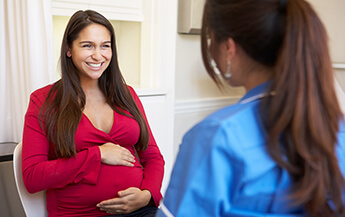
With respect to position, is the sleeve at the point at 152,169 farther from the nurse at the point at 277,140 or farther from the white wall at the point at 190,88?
the white wall at the point at 190,88

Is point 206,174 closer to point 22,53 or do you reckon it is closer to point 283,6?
point 283,6

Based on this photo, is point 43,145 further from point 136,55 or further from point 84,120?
point 136,55

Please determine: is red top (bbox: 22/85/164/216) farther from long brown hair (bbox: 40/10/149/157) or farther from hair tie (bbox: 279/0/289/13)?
hair tie (bbox: 279/0/289/13)

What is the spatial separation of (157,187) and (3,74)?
97 cm

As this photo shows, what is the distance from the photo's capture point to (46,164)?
4.73 ft

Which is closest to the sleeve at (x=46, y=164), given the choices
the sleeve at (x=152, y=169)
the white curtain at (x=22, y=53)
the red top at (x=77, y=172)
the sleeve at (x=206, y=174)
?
the red top at (x=77, y=172)

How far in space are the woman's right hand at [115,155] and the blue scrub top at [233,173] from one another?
2.48ft

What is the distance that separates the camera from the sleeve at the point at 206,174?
0.76m

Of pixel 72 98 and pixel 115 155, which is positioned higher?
pixel 72 98

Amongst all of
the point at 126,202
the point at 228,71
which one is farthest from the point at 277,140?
the point at 126,202

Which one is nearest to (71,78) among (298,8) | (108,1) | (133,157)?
(133,157)

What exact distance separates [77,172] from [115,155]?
0.16m

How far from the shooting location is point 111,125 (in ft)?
5.41

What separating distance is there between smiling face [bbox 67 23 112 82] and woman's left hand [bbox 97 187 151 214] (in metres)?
0.50
